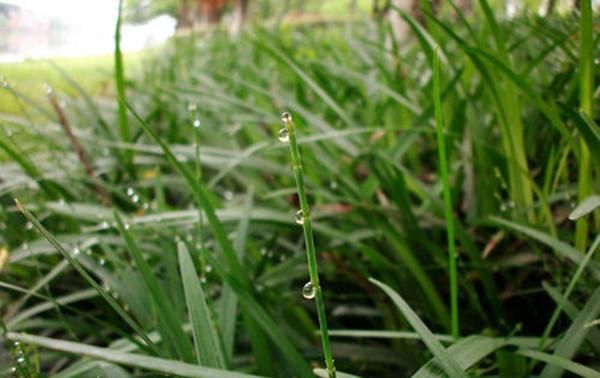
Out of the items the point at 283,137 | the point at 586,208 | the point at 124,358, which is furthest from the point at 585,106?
the point at 124,358

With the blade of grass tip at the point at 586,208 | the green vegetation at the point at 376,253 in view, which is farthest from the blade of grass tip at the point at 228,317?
the blade of grass tip at the point at 586,208

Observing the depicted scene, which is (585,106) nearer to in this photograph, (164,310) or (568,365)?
(568,365)

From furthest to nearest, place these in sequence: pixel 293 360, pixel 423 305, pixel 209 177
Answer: pixel 209 177 → pixel 423 305 → pixel 293 360

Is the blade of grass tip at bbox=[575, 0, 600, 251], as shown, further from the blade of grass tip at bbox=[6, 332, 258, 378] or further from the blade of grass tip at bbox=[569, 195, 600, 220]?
the blade of grass tip at bbox=[6, 332, 258, 378]

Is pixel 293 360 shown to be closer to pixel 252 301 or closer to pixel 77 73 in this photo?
pixel 252 301

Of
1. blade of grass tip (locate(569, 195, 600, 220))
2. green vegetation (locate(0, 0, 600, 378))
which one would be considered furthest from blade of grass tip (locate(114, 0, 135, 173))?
blade of grass tip (locate(569, 195, 600, 220))

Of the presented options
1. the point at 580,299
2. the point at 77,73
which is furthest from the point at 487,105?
the point at 77,73
